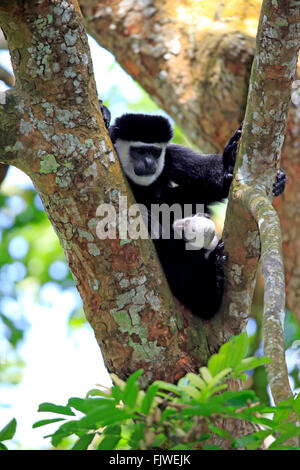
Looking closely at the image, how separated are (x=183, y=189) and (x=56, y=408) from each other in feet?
7.87

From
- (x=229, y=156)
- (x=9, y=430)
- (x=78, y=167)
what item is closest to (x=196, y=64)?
(x=229, y=156)

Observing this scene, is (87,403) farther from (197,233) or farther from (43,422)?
(197,233)

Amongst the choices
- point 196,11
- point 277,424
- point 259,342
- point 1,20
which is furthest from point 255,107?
point 259,342

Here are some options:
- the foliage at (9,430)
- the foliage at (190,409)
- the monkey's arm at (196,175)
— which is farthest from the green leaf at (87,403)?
the monkey's arm at (196,175)

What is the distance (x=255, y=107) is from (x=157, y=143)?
5.24 ft

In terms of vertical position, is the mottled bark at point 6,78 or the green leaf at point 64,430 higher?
the mottled bark at point 6,78

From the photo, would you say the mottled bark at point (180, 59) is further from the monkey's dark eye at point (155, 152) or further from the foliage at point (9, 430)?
the foliage at point (9, 430)

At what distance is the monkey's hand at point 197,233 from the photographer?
3139 millimetres

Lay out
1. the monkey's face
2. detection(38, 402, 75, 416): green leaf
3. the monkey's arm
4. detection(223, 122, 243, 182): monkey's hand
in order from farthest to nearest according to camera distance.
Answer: the monkey's face → the monkey's arm → detection(223, 122, 243, 182): monkey's hand → detection(38, 402, 75, 416): green leaf

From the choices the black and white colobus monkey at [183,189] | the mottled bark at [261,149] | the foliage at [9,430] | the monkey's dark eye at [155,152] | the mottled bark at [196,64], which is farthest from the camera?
the mottled bark at [196,64]

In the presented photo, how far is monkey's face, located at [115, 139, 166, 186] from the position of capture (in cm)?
375

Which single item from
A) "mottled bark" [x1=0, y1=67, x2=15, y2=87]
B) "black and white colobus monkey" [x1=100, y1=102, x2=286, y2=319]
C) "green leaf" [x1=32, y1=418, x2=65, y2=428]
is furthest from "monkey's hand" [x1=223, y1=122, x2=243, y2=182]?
"green leaf" [x1=32, y1=418, x2=65, y2=428]

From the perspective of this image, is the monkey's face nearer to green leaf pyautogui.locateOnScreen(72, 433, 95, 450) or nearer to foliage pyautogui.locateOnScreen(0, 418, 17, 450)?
foliage pyautogui.locateOnScreen(0, 418, 17, 450)

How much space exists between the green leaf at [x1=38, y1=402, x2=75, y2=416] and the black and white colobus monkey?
3.87 feet
